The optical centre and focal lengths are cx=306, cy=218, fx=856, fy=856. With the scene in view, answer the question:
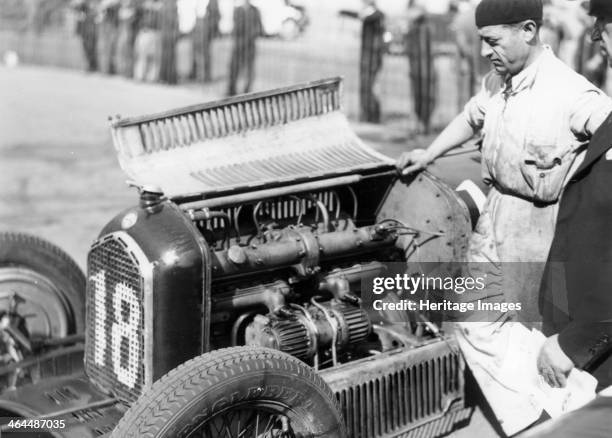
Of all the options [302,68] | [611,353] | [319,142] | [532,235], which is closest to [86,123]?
[302,68]

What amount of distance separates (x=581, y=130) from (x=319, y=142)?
1.50 meters

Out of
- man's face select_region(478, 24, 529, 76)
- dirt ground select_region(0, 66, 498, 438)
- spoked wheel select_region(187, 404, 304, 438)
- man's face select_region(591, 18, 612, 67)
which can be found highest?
man's face select_region(591, 18, 612, 67)

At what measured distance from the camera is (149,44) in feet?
58.8

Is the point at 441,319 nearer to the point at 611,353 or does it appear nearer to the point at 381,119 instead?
the point at 611,353

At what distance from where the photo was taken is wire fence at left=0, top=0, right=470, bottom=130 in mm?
12992

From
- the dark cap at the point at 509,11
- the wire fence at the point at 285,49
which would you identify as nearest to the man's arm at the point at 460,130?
the dark cap at the point at 509,11

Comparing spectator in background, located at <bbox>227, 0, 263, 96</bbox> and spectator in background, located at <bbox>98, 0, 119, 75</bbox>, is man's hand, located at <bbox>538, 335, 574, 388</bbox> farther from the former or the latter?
spectator in background, located at <bbox>98, 0, 119, 75</bbox>

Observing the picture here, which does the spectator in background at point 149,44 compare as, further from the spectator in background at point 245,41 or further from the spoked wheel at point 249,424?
the spoked wheel at point 249,424

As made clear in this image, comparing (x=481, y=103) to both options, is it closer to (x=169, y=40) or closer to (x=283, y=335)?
(x=283, y=335)

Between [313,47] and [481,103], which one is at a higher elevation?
[481,103]

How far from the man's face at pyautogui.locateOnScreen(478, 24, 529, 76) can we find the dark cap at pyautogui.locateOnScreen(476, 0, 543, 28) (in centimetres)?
3

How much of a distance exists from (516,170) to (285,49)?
41.0 feet

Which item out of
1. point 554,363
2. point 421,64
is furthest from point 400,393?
point 421,64

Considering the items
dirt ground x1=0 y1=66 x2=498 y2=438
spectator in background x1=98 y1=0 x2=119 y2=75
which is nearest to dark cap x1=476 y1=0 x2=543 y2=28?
dirt ground x1=0 y1=66 x2=498 y2=438
